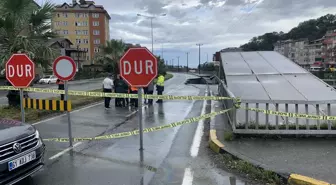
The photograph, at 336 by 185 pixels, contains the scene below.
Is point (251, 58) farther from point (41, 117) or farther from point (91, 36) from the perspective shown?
point (91, 36)

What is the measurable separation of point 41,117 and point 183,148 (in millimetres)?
6594

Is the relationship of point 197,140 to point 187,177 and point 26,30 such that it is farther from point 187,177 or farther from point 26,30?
point 26,30

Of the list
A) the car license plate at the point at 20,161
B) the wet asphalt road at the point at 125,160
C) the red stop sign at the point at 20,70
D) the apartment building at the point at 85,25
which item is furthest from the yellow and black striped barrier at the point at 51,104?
the apartment building at the point at 85,25

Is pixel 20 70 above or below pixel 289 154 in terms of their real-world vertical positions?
above

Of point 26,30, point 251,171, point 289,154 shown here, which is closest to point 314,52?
point 26,30

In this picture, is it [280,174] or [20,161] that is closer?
[20,161]

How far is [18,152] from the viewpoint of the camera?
4320 millimetres

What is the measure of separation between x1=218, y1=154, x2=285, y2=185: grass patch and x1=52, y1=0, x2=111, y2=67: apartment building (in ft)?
331

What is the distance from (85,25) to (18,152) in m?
105

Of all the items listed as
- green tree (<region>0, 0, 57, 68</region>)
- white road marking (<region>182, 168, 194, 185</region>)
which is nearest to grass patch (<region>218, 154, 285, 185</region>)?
white road marking (<region>182, 168, 194, 185</region>)

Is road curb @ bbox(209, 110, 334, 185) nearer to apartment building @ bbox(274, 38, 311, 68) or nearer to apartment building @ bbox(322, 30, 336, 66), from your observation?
apartment building @ bbox(322, 30, 336, 66)

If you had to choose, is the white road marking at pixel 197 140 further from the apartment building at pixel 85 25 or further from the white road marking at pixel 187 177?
the apartment building at pixel 85 25

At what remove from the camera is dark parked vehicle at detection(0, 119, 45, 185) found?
13.6ft

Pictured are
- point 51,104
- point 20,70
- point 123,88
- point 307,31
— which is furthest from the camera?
point 307,31
